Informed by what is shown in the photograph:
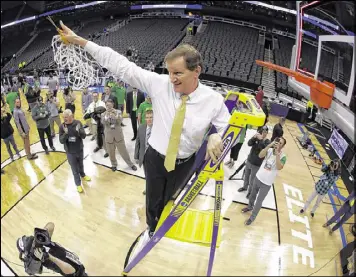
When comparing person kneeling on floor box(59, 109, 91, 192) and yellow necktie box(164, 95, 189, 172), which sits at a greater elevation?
yellow necktie box(164, 95, 189, 172)

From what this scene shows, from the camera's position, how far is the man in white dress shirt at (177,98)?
3.35 feet

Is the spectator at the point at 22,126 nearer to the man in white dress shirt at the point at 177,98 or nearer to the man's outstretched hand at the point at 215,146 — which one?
the man in white dress shirt at the point at 177,98

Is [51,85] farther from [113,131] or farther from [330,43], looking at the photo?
[330,43]

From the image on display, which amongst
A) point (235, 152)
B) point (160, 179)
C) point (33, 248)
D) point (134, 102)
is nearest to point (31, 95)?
point (134, 102)

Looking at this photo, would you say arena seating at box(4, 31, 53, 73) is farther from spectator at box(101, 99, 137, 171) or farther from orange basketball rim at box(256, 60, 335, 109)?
orange basketball rim at box(256, 60, 335, 109)

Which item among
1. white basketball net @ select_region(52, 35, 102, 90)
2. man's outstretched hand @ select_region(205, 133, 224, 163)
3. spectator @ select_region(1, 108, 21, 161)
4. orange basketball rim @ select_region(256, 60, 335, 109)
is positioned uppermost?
white basketball net @ select_region(52, 35, 102, 90)

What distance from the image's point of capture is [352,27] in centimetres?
103

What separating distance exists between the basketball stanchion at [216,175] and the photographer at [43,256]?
0.41m

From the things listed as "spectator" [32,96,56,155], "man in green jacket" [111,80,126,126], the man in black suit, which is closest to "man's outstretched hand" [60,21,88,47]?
"spectator" [32,96,56,155]

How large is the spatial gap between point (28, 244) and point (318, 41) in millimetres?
2314

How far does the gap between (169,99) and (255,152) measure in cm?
200

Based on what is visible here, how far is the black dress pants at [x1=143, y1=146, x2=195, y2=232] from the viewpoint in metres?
1.36

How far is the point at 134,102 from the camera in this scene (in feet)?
13.9

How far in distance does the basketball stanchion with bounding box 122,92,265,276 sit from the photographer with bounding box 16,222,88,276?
16.0 inches
